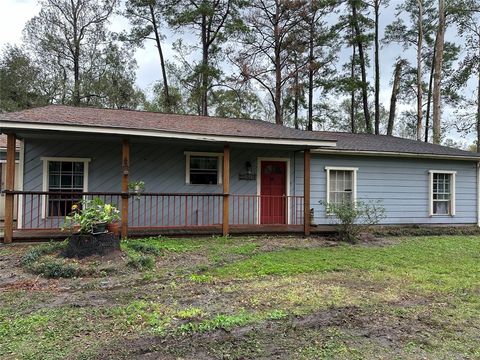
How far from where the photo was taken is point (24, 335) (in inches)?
120

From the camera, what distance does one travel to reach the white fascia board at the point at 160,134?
6828 mm

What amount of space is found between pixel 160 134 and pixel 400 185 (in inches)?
305

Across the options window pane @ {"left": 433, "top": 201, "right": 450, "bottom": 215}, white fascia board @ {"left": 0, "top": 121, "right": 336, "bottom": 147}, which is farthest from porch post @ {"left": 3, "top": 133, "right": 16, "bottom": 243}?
window pane @ {"left": 433, "top": 201, "right": 450, "bottom": 215}

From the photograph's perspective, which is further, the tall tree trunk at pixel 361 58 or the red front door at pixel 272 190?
the tall tree trunk at pixel 361 58

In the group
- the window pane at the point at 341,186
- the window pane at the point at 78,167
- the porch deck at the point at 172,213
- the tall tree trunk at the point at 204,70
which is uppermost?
the tall tree trunk at the point at 204,70

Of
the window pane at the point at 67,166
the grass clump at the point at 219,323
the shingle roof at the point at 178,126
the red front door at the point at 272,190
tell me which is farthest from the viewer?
the red front door at the point at 272,190

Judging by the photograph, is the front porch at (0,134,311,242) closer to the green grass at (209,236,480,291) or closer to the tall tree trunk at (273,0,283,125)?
the green grass at (209,236,480,291)

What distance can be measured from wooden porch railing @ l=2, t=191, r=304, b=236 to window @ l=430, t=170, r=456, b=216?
4738 mm

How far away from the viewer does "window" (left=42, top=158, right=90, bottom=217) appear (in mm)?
8758

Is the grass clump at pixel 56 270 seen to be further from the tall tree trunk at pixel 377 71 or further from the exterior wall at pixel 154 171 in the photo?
the tall tree trunk at pixel 377 71

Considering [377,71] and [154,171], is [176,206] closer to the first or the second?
[154,171]

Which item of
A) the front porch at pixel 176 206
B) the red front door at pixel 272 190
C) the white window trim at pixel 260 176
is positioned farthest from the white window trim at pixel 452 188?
the red front door at pixel 272 190

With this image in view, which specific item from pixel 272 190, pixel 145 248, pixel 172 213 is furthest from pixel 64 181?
pixel 272 190

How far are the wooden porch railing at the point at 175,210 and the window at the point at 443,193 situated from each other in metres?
4.74
